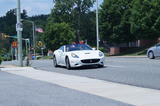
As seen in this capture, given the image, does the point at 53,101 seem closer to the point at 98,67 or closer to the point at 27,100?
the point at 27,100

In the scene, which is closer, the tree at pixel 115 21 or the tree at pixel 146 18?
the tree at pixel 146 18

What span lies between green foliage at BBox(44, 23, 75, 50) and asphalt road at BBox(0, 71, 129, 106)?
56519 mm

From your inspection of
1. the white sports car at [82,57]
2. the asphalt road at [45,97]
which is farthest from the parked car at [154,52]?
the asphalt road at [45,97]

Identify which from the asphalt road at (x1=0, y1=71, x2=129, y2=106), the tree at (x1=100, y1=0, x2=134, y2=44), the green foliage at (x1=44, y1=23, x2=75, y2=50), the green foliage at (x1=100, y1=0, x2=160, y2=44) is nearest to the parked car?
the asphalt road at (x1=0, y1=71, x2=129, y2=106)

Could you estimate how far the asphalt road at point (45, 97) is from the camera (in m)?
9.02

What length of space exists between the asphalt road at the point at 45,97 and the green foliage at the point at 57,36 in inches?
2225

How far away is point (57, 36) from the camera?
228 feet

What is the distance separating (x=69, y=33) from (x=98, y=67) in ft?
165

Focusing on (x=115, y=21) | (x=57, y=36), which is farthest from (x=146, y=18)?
(x=57, y=36)

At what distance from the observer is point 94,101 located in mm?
9195

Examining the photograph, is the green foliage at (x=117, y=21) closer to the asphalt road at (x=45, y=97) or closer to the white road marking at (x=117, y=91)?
the white road marking at (x=117, y=91)

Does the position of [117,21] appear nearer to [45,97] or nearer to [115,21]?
[115,21]

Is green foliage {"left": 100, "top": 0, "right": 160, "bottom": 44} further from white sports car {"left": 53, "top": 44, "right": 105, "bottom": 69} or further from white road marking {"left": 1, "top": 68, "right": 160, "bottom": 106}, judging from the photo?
white road marking {"left": 1, "top": 68, "right": 160, "bottom": 106}

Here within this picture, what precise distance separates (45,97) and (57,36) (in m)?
59.7
